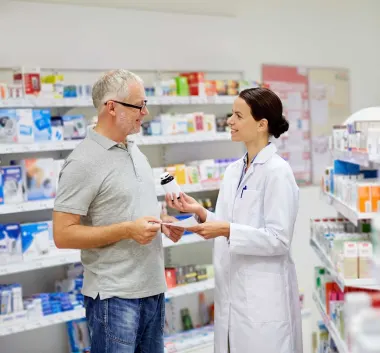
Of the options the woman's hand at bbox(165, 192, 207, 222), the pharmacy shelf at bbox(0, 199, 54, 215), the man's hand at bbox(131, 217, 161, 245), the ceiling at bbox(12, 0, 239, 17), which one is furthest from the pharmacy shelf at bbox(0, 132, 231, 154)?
the man's hand at bbox(131, 217, 161, 245)

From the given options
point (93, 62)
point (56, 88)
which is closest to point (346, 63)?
point (93, 62)

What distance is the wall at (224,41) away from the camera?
15.5ft

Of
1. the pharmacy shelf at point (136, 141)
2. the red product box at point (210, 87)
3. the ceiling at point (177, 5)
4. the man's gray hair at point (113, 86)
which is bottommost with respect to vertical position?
the pharmacy shelf at point (136, 141)

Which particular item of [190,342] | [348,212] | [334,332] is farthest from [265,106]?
[190,342]

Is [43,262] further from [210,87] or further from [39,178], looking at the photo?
[210,87]

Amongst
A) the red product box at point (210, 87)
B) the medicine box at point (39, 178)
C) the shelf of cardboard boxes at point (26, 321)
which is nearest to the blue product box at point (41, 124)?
the medicine box at point (39, 178)

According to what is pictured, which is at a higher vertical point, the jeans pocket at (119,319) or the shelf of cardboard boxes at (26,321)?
the jeans pocket at (119,319)

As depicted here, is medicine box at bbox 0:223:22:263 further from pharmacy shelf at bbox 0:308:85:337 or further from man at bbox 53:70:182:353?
man at bbox 53:70:182:353

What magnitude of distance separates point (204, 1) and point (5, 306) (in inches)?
130

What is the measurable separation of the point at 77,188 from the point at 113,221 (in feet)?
0.73

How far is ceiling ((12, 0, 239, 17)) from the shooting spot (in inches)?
201

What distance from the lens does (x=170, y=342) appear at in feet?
16.6

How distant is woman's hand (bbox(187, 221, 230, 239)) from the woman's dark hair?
0.57m

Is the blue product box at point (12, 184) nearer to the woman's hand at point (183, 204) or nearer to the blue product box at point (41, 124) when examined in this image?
the blue product box at point (41, 124)
